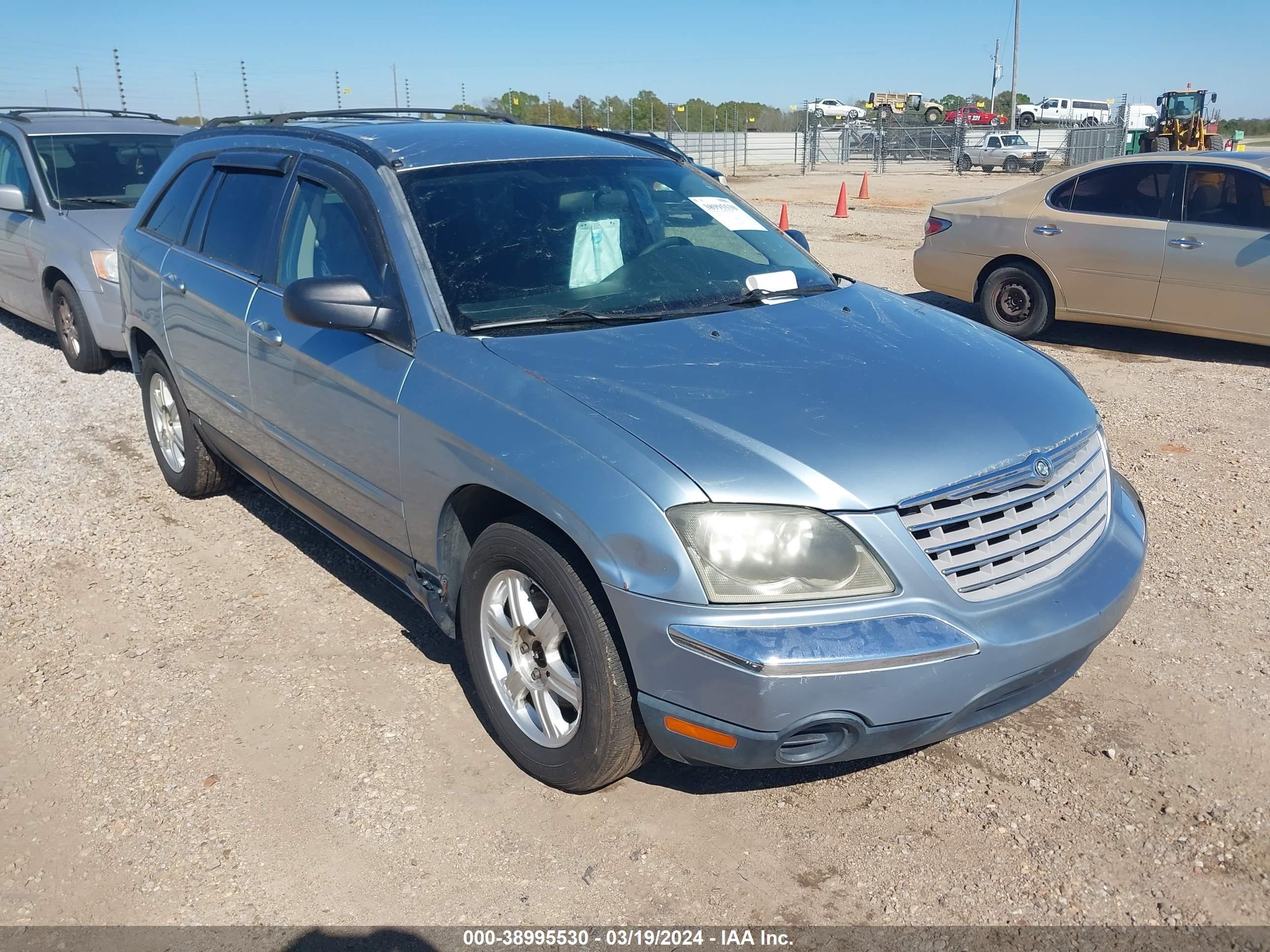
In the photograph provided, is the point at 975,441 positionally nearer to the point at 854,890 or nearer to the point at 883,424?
the point at 883,424

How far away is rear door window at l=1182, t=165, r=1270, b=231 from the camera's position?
7582 mm

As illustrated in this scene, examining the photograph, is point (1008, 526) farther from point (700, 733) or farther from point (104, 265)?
point (104, 265)

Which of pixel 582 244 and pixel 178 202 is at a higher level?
pixel 178 202

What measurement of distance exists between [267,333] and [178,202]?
162 cm

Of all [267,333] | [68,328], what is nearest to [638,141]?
[267,333]

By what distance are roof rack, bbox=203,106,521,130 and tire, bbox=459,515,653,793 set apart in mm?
2644

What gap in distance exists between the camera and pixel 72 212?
8047 millimetres

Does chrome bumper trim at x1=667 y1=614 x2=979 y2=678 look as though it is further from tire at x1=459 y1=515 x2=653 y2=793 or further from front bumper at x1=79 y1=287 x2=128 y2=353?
front bumper at x1=79 y1=287 x2=128 y2=353

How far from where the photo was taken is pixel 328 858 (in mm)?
2875

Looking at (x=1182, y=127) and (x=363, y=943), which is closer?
(x=363, y=943)

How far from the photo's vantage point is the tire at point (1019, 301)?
8665mm

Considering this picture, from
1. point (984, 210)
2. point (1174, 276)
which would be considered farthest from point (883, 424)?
point (984, 210)

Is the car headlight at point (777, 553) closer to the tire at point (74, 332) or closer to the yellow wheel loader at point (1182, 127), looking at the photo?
the tire at point (74, 332)

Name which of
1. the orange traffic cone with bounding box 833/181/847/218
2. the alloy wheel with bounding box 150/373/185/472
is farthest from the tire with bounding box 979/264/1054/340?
the orange traffic cone with bounding box 833/181/847/218
